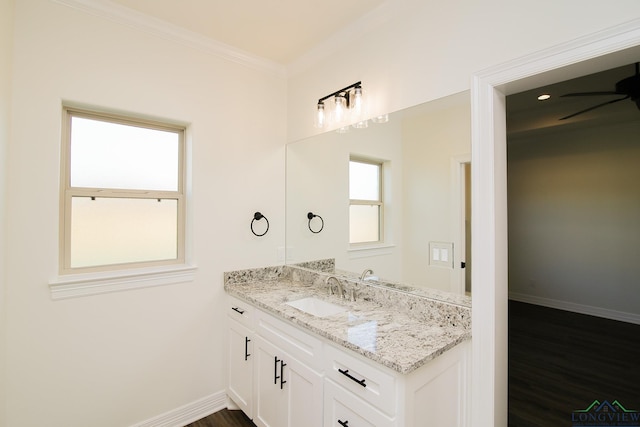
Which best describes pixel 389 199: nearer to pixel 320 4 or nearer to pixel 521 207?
pixel 320 4

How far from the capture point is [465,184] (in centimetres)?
156

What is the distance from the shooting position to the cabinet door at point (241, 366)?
6.68 feet

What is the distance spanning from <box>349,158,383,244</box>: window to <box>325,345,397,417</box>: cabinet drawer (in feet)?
3.04

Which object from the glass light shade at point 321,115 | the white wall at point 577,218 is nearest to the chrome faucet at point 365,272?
the glass light shade at point 321,115

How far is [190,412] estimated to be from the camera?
217 cm

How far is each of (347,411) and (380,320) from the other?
475mm

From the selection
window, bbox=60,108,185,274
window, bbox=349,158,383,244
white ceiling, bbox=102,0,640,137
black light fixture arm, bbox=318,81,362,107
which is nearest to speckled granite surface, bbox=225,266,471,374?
window, bbox=349,158,383,244

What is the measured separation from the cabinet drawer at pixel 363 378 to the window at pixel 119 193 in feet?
4.79

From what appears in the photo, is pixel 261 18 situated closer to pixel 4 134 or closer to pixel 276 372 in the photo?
pixel 4 134

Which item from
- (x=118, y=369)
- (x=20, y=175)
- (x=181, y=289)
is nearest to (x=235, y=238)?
(x=181, y=289)

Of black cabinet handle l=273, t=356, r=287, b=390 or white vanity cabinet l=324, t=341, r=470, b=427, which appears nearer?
white vanity cabinet l=324, t=341, r=470, b=427

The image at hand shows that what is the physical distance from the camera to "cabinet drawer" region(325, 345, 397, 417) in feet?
3.84

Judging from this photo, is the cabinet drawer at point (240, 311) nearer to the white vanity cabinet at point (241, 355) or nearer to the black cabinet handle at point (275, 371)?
the white vanity cabinet at point (241, 355)

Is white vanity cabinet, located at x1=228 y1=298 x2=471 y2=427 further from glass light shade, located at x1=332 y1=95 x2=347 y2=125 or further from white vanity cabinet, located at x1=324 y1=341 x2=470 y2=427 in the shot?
glass light shade, located at x1=332 y1=95 x2=347 y2=125
